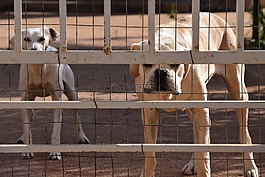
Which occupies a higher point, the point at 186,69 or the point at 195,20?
the point at 195,20

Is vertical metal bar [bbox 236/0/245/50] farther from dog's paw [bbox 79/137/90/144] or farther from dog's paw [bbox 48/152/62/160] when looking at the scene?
dog's paw [bbox 79/137/90/144]

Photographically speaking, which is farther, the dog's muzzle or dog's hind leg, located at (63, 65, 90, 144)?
dog's hind leg, located at (63, 65, 90, 144)

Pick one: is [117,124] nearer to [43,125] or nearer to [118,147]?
[43,125]

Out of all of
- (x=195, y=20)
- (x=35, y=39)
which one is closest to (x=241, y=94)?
(x=35, y=39)

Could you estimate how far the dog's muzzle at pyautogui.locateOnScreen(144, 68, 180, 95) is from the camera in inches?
244

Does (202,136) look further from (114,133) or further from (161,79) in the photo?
(114,133)

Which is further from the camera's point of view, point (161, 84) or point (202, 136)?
point (202, 136)

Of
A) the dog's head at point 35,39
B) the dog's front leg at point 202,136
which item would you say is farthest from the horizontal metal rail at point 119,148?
the dog's head at point 35,39

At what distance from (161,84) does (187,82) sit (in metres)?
0.59

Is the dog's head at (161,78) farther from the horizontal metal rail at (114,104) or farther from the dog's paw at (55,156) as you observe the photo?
the dog's paw at (55,156)

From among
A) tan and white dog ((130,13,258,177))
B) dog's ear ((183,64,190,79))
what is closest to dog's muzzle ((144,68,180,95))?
tan and white dog ((130,13,258,177))

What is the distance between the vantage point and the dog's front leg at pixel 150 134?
6.94 m

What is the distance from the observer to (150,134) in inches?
277

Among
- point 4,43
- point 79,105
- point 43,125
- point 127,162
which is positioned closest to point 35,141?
point 43,125
